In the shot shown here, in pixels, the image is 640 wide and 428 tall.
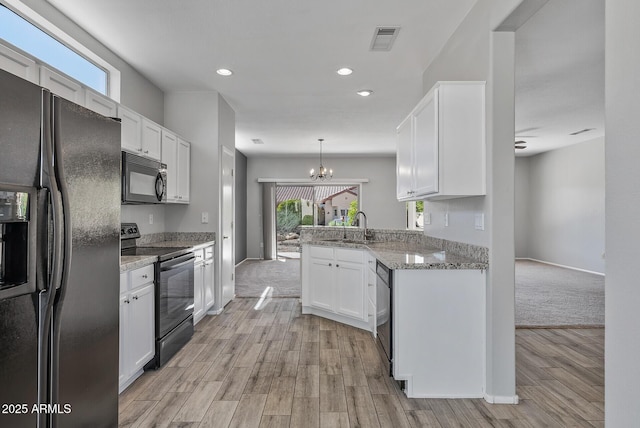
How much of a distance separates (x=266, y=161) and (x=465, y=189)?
746 cm

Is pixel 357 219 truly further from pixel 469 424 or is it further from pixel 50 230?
pixel 50 230

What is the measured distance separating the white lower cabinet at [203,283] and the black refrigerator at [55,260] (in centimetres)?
194

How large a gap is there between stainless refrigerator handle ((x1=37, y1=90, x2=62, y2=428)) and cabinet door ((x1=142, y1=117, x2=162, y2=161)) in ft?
6.85

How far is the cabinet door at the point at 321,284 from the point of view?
159 inches

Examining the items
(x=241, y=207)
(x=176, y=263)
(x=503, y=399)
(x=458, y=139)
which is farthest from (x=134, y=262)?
(x=241, y=207)

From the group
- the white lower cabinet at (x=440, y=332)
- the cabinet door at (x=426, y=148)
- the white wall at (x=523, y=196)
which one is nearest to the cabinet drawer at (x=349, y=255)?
the cabinet door at (x=426, y=148)

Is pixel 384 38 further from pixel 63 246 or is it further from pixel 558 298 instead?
pixel 558 298

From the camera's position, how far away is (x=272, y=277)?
677 centimetres

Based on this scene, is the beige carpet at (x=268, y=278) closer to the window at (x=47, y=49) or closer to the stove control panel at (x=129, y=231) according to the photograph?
the stove control panel at (x=129, y=231)

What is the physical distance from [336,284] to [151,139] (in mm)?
2367

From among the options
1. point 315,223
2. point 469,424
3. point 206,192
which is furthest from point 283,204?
point 469,424

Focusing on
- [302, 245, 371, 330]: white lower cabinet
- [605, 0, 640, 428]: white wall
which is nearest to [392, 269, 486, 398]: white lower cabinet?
[605, 0, 640, 428]: white wall

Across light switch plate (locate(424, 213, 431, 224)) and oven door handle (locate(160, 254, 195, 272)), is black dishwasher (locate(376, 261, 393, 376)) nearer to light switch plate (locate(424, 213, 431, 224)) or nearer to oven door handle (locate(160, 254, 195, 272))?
light switch plate (locate(424, 213, 431, 224))

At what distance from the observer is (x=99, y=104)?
8.82 ft
